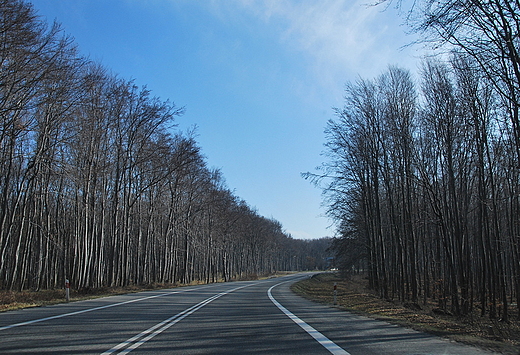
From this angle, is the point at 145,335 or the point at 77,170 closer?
the point at 145,335

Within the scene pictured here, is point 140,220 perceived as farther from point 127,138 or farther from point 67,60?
point 67,60

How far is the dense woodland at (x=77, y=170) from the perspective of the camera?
49.5ft

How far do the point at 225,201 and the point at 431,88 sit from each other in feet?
117

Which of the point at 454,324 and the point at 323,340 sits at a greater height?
the point at 323,340

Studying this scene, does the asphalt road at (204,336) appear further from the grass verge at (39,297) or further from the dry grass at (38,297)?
the dry grass at (38,297)

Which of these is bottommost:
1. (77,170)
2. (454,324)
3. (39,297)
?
Answer: (39,297)

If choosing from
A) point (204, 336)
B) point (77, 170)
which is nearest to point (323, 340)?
point (204, 336)

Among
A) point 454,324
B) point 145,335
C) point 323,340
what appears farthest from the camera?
point 454,324

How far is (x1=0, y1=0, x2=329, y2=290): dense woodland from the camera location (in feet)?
49.5

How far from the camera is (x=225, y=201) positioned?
167 feet

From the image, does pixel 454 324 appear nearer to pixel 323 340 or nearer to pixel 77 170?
pixel 323 340

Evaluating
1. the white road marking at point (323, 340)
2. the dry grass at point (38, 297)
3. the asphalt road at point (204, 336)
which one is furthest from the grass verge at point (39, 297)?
the white road marking at point (323, 340)

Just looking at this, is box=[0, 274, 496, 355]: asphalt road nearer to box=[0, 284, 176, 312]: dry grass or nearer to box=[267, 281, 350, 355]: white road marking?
box=[267, 281, 350, 355]: white road marking

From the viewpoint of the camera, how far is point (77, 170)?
1917 cm
